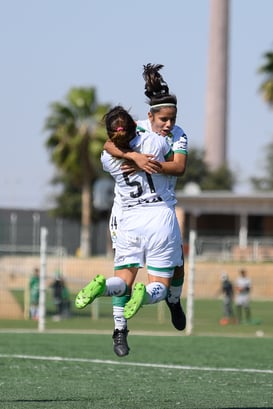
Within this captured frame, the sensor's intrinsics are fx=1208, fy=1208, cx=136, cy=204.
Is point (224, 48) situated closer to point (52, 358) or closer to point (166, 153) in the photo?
point (52, 358)

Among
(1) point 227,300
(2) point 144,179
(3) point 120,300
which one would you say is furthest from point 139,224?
(1) point 227,300

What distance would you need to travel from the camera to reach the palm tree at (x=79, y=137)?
6612cm

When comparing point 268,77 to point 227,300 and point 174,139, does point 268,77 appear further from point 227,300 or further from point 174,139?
point 174,139

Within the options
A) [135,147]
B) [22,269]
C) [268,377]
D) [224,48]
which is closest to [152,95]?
[135,147]

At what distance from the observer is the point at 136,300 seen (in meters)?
10.6

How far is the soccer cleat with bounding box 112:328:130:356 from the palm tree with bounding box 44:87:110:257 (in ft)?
178

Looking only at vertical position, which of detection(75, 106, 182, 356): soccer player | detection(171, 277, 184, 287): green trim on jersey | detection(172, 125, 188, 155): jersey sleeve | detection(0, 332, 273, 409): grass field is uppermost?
detection(172, 125, 188, 155): jersey sleeve

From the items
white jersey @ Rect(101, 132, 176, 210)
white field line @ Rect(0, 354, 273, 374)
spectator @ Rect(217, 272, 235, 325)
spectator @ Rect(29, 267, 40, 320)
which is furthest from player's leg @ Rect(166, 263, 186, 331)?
spectator @ Rect(217, 272, 235, 325)

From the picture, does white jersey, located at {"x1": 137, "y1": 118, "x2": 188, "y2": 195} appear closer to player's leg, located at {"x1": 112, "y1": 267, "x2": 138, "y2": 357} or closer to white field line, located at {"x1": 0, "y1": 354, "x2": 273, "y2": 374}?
player's leg, located at {"x1": 112, "y1": 267, "x2": 138, "y2": 357}

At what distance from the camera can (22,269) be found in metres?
52.9

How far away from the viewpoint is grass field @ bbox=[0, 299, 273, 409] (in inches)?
488

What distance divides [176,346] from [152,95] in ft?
33.7

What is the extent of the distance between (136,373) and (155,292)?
200 inches

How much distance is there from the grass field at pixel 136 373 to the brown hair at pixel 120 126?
2.67m
